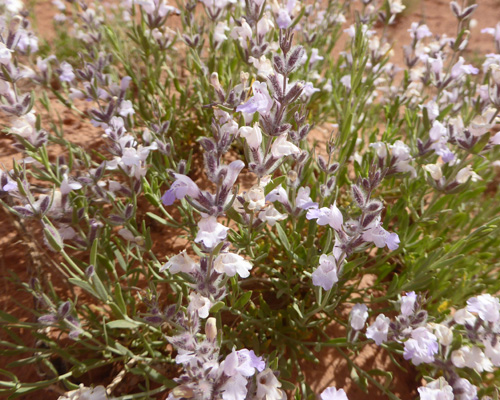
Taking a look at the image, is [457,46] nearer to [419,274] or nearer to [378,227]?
[419,274]

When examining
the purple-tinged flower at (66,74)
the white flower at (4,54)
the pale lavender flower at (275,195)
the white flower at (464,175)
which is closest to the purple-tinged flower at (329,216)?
the pale lavender flower at (275,195)

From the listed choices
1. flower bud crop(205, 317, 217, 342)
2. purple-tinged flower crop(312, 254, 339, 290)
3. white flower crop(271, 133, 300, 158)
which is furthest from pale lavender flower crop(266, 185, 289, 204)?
flower bud crop(205, 317, 217, 342)

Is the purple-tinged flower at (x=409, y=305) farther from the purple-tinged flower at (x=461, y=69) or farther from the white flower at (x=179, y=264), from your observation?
the purple-tinged flower at (x=461, y=69)

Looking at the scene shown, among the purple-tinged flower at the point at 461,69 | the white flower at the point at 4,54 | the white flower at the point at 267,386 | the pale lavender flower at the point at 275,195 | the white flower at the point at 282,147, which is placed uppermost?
the purple-tinged flower at the point at 461,69

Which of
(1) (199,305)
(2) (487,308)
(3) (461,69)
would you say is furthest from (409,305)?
(3) (461,69)

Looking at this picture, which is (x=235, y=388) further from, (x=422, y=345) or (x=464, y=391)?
(x=464, y=391)

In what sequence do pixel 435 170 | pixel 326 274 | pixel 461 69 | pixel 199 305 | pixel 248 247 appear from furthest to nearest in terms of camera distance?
1. pixel 461 69
2. pixel 435 170
3. pixel 248 247
4. pixel 326 274
5. pixel 199 305

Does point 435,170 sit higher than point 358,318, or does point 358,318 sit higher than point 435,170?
point 435,170
